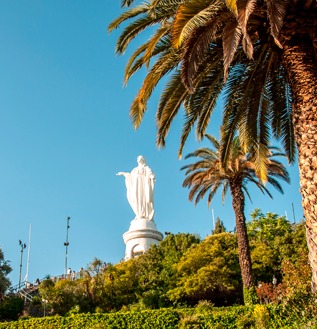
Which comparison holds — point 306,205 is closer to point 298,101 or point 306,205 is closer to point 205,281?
point 298,101

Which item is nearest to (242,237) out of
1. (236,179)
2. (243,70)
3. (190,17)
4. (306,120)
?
(236,179)

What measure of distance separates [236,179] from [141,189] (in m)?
16.9

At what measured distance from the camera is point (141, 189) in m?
41.6

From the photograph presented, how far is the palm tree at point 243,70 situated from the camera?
31.4ft

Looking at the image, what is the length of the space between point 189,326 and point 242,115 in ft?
33.5

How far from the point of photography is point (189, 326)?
1964 centimetres

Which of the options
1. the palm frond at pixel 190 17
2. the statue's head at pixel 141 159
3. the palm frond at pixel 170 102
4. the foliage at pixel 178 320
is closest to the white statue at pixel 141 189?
the statue's head at pixel 141 159

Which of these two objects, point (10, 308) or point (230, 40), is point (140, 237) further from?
point (230, 40)

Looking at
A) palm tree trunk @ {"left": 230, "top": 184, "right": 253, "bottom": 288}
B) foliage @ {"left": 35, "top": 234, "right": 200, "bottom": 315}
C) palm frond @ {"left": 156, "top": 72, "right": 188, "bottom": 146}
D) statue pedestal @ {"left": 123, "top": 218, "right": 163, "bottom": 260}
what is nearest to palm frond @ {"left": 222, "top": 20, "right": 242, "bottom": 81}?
palm frond @ {"left": 156, "top": 72, "right": 188, "bottom": 146}

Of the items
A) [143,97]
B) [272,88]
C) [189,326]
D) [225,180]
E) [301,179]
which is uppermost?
[225,180]

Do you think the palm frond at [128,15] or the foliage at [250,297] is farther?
the foliage at [250,297]

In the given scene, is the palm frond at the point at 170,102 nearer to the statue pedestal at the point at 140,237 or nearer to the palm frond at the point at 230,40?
the palm frond at the point at 230,40

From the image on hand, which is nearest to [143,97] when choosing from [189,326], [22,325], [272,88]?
[272,88]

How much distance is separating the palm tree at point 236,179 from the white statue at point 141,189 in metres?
13.5
